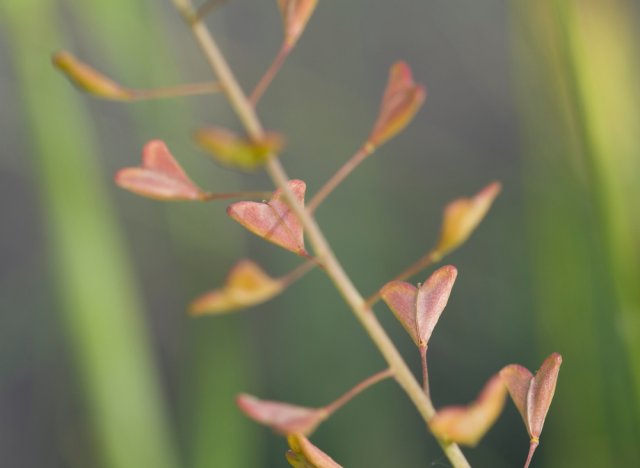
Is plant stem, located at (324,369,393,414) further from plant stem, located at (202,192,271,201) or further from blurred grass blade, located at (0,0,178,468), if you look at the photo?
blurred grass blade, located at (0,0,178,468)

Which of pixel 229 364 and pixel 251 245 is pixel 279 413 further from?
pixel 251 245

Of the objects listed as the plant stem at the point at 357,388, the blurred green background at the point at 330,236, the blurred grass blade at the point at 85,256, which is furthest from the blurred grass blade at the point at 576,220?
the plant stem at the point at 357,388

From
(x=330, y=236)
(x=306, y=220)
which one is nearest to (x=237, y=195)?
(x=306, y=220)

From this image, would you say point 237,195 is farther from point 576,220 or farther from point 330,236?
point 330,236

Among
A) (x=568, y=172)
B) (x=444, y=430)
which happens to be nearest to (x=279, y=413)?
(x=444, y=430)

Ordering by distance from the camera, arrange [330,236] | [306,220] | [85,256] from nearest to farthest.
A: 1. [306,220]
2. [85,256]
3. [330,236]

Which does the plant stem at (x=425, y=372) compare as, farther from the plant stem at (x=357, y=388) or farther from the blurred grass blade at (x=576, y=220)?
the blurred grass blade at (x=576, y=220)

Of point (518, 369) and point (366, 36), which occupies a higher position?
point (366, 36)
